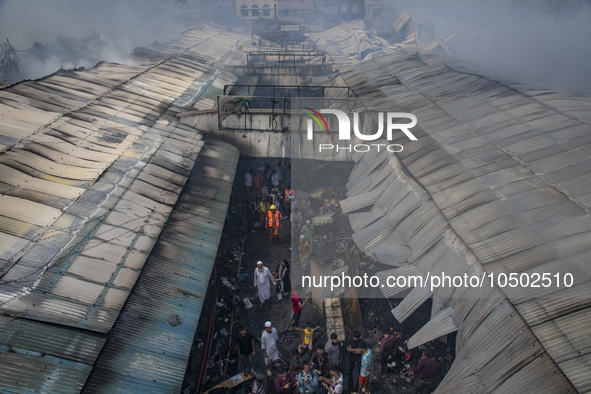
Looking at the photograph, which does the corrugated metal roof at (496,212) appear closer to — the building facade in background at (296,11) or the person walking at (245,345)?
the person walking at (245,345)

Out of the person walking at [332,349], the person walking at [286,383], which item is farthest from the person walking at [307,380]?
the person walking at [332,349]

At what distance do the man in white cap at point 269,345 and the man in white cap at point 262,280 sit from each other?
2246mm

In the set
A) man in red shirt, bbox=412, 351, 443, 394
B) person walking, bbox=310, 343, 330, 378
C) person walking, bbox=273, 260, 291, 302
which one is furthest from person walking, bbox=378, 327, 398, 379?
person walking, bbox=273, 260, 291, 302

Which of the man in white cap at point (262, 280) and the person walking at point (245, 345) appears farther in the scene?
the man in white cap at point (262, 280)

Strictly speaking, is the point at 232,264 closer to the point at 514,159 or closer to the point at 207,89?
the point at 514,159

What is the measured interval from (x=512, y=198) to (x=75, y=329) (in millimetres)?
11823

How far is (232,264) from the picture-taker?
14.1m

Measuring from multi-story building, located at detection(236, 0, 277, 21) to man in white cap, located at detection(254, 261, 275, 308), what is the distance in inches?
3084

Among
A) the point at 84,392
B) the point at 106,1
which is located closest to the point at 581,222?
the point at 84,392

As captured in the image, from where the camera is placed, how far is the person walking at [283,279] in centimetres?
1198

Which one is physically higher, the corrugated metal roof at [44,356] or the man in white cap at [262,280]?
the corrugated metal roof at [44,356]

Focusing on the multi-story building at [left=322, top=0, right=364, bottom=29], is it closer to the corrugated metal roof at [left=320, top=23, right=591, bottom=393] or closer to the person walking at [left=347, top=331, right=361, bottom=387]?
the corrugated metal roof at [left=320, top=23, right=591, bottom=393]

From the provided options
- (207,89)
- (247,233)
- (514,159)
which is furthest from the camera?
(207,89)

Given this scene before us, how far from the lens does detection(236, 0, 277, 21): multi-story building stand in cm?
7844
